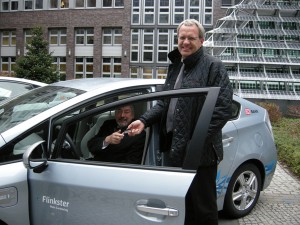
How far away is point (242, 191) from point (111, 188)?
7.65ft

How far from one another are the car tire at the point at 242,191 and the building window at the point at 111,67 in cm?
3317

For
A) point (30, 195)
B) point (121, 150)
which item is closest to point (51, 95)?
point (121, 150)

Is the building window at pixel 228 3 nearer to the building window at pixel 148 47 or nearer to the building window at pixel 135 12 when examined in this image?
the building window at pixel 148 47

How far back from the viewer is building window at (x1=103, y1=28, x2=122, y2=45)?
3731cm

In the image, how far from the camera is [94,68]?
37.2 meters

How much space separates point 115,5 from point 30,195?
122 ft

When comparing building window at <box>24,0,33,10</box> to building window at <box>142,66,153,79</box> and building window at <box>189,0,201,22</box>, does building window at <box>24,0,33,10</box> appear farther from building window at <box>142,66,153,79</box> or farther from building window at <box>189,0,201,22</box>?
building window at <box>189,0,201,22</box>

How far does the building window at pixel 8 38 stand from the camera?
134 feet

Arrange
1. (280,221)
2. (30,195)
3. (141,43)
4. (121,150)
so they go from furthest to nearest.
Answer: (141,43), (280,221), (121,150), (30,195)

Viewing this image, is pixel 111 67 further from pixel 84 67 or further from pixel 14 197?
pixel 14 197

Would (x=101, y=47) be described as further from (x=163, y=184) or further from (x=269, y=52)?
(x=163, y=184)

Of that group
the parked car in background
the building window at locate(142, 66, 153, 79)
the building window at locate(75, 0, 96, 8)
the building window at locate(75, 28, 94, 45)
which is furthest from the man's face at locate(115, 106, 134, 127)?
the building window at locate(75, 0, 96, 8)

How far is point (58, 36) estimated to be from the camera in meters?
39.1

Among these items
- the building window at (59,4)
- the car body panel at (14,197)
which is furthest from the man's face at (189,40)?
the building window at (59,4)
